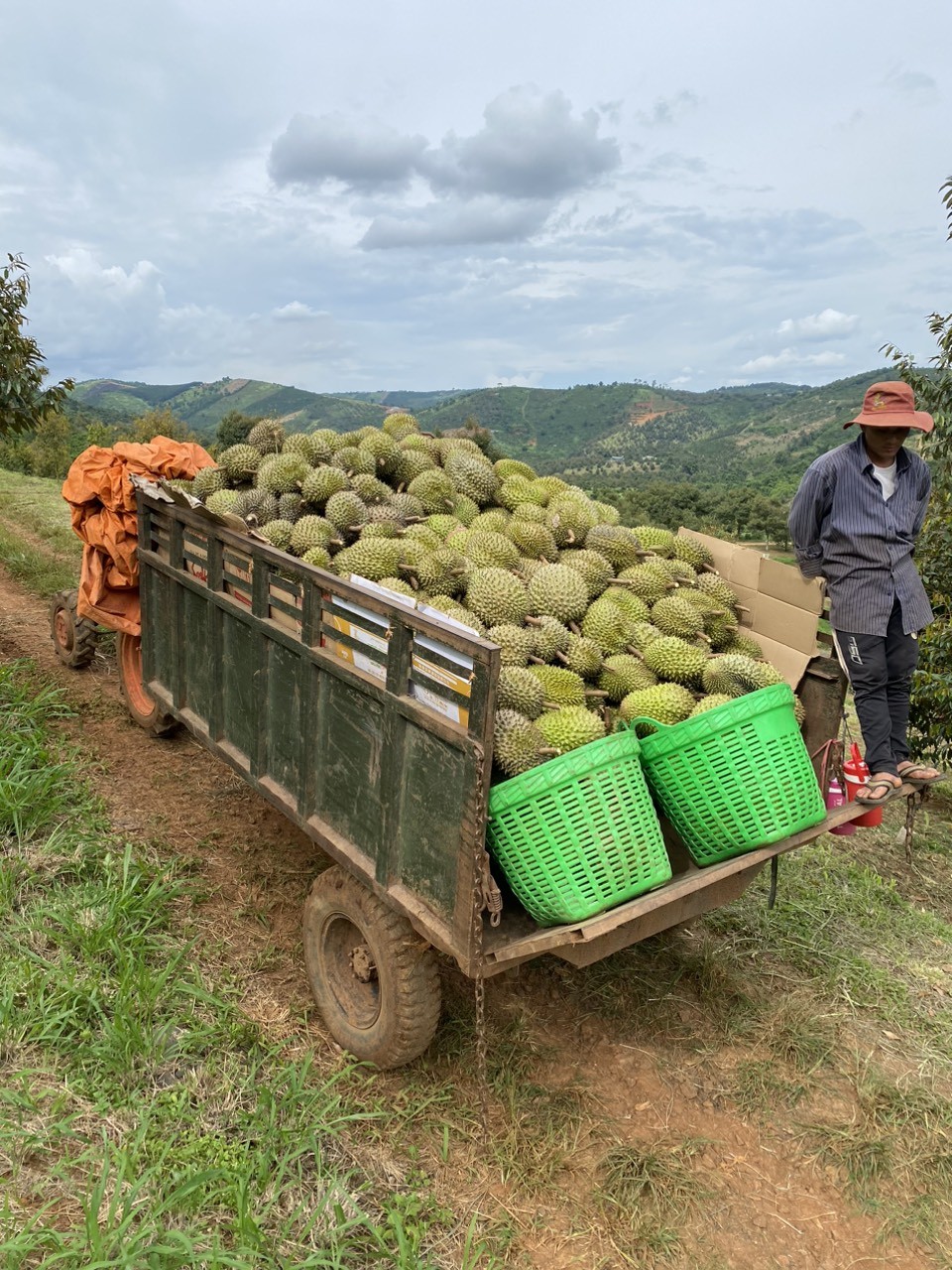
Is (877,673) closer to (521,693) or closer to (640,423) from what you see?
(521,693)

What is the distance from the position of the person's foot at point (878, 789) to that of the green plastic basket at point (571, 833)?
126cm

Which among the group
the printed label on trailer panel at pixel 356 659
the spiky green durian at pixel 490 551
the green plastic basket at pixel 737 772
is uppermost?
the spiky green durian at pixel 490 551

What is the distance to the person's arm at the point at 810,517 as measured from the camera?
3.96 meters

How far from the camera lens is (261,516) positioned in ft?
14.8

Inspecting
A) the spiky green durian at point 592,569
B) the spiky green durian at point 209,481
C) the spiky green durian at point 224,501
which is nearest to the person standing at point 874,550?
the spiky green durian at point 592,569

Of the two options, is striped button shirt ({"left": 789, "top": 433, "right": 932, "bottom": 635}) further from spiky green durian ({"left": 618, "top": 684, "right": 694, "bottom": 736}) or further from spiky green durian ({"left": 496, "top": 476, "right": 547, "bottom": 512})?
spiky green durian ({"left": 496, "top": 476, "right": 547, "bottom": 512})

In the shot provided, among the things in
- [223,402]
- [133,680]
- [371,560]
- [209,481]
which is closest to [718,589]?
[371,560]

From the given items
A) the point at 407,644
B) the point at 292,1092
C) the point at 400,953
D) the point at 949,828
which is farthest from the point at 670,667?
the point at 949,828

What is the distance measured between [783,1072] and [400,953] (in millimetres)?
1798

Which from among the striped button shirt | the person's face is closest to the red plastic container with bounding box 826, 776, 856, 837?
the striped button shirt

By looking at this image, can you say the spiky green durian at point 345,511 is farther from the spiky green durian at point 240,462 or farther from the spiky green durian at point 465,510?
the spiky green durian at point 240,462

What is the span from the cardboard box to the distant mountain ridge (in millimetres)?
49942

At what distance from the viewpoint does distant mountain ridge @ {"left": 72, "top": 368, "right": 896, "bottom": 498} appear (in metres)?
73.4

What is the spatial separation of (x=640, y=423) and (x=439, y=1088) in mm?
108204
